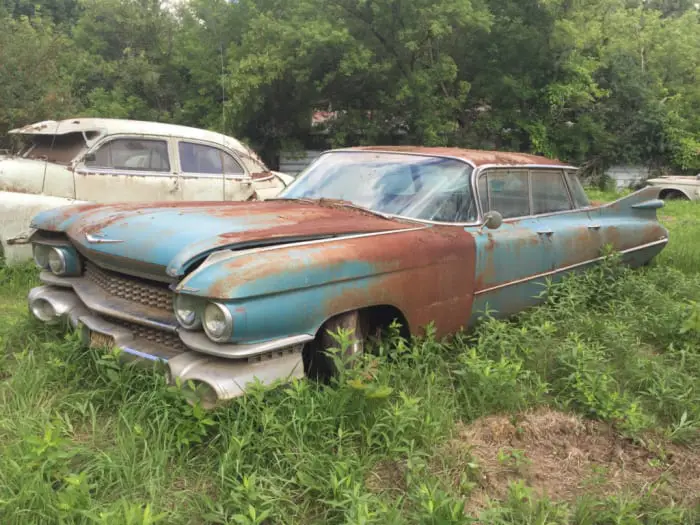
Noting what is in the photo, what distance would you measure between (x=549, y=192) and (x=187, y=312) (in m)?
3.54

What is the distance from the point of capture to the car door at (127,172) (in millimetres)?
6727

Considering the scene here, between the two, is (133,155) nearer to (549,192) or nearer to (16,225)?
(16,225)

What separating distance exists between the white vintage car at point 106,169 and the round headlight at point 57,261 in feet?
8.11

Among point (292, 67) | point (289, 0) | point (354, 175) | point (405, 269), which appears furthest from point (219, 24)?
point (405, 269)

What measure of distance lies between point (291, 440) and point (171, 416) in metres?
0.60

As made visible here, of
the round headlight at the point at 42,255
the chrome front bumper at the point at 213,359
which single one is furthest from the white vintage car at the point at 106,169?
the chrome front bumper at the point at 213,359

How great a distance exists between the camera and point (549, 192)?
5.22 metres

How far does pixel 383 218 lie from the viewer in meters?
3.98

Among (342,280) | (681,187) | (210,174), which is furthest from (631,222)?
(681,187)

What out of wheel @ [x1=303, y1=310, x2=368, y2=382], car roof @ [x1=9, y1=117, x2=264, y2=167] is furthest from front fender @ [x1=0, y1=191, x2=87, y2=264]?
wheel @ [x1=303, y1=310, x2=368, y2=382]

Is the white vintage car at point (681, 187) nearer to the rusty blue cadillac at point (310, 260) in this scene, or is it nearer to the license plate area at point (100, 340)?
the rusty blue cadillac at point (310, 260)

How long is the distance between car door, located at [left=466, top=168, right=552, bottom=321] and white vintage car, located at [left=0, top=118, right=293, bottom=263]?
14.0 feet

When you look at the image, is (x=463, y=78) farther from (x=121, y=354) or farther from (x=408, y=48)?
(x=121, y=354)

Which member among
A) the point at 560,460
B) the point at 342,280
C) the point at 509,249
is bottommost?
the point at 560,460
